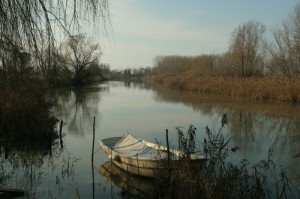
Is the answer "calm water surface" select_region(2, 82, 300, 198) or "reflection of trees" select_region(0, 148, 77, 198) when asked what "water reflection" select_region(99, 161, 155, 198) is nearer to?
"calm water surface" select_region(2, 82, 300, 198)

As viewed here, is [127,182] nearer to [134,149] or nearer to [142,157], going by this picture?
[142,157]

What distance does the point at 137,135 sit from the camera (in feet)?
40.2

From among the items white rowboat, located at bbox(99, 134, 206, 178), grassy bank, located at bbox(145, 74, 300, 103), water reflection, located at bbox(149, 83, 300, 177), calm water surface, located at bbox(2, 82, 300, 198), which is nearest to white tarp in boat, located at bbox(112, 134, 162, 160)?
white rowboat, located at bbox(99, 134, 206, 178)

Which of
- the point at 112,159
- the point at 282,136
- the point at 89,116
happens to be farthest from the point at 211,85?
the point at 112,159

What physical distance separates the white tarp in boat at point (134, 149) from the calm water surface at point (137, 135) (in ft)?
1.19

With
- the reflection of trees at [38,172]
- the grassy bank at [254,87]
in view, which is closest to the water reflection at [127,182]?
the reflection of trees at [38,172]

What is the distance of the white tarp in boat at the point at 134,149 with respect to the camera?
7.78 metres

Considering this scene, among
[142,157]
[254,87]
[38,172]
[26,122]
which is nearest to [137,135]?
[26,122]

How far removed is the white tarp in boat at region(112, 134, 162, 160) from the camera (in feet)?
25.5

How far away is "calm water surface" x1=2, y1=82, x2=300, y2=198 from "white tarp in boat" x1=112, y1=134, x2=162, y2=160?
364mm

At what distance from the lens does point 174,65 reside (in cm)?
6969

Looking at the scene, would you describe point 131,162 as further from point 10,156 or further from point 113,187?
point 10,156

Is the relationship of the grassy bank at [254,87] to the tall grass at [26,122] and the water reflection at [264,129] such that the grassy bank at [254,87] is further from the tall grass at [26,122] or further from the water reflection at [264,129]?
the tall grass at [26,122]

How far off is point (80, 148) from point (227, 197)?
6437 millimetres
